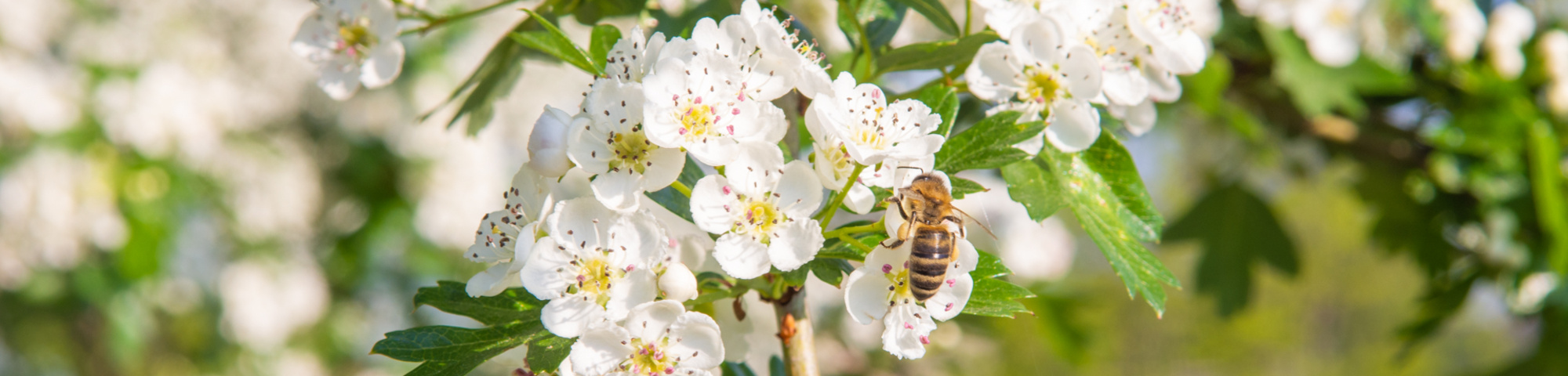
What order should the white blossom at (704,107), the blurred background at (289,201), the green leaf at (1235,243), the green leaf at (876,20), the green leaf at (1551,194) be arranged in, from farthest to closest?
1. the blurred background at (289,201)
2. the green leaf at (1235,243)
3. the green leaf at (1551,194)
4. the green leaf at (876,20)
5. the white blossom at (704,107)

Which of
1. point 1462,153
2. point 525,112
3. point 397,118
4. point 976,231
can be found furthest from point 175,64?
point 1462,153

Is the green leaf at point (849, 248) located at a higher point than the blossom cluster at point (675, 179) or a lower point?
lower

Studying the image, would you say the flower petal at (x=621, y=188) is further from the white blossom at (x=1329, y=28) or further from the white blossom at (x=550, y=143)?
the white blossom at (x=1329, y=28)

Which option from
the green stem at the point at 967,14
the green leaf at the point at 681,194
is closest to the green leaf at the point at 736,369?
the green leaf at the point at 681,194

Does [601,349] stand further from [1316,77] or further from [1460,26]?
[1460,26]

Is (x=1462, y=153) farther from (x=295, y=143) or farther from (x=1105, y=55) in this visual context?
(x=295, y=143)

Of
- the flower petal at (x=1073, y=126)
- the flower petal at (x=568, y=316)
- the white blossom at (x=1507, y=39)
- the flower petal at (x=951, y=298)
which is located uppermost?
the flower petal at (x=568, y=316)

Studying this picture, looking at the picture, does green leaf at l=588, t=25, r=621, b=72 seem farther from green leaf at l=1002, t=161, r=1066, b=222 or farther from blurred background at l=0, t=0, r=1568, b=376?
blurred background at l=0, t=0, r=1568, b=376

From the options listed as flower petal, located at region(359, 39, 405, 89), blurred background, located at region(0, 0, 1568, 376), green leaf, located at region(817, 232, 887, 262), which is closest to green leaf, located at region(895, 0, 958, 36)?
green leaf, located at region(817, 232, 887, 262)
